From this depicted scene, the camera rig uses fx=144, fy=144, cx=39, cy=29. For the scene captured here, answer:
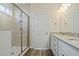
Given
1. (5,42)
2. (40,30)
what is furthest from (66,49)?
(40,30)

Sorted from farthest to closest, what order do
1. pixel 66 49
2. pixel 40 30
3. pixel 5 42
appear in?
pixel 40 30 < pixel 5 42 < pixel 66 49

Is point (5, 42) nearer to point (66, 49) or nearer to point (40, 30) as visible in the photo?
point (66, 49)

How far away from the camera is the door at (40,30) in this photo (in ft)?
21.1

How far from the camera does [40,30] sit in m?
6.64

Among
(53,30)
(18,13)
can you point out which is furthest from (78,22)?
(53,30)

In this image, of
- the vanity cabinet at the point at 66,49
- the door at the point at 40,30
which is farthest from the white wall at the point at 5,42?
the door at the point at 40,30

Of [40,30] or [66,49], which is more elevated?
[40,30]

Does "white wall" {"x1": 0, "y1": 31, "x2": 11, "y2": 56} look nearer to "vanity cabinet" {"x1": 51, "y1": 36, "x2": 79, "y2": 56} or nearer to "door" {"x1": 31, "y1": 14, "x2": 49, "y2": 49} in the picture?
"vanity cabinet" {"x1": 51, "y1": 36, "x2": 79, "y2": 56}

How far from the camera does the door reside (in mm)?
6445

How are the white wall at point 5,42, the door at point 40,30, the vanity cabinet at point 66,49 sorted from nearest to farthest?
the vanity cabinet at point 66,49 → the white wall at point 5,42 → the door at point 40,30

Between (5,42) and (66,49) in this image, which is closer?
(66,49)

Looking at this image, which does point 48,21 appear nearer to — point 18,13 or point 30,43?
point 30,43

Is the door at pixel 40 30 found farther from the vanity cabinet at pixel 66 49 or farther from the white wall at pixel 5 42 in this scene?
the vanity cabinet at pixel 66 49

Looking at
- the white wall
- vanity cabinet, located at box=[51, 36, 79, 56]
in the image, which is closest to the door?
the white wall
